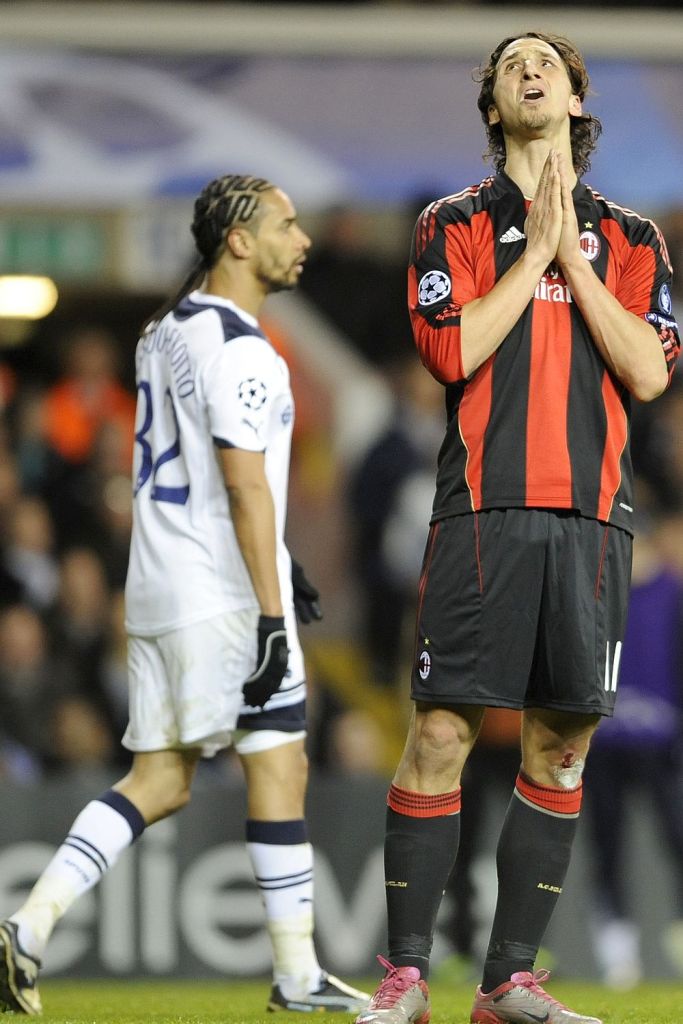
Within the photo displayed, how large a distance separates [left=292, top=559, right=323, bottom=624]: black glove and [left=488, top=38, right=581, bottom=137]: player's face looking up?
1.53m

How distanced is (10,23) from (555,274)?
6465 mm

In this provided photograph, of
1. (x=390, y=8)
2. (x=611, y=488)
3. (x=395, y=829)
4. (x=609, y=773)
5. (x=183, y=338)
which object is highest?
(x=390, y=8)

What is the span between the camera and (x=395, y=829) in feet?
11.6

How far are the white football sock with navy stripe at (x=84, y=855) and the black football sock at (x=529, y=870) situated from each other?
46.6 inches

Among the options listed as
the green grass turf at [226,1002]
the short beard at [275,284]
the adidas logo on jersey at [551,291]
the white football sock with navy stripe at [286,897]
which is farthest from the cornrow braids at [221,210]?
the green grass turf at [226,1002]

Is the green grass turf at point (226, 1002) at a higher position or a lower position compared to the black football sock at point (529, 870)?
lower

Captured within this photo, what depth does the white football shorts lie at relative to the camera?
14.5ft

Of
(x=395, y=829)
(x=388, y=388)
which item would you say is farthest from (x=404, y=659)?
(x=395, y=829)

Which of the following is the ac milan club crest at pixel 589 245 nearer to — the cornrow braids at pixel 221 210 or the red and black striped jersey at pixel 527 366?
the red and black striped jersey at pixel 527 366

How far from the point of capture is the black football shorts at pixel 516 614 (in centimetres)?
344

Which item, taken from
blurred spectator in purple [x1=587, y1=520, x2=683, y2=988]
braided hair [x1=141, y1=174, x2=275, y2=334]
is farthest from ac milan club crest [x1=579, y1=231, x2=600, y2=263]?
blurred spectator in purple [x1=587, y1=520, x2=683, y2=988]

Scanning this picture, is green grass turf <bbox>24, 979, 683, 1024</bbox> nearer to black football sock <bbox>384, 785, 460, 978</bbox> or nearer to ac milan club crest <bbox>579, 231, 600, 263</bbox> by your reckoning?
black football sock <bbox>384, 785, 460, 978</bbox>

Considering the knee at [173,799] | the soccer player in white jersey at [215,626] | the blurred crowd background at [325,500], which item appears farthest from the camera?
the blurred crowd background at [325,500]

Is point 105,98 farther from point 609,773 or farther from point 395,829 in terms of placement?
point 395,829
